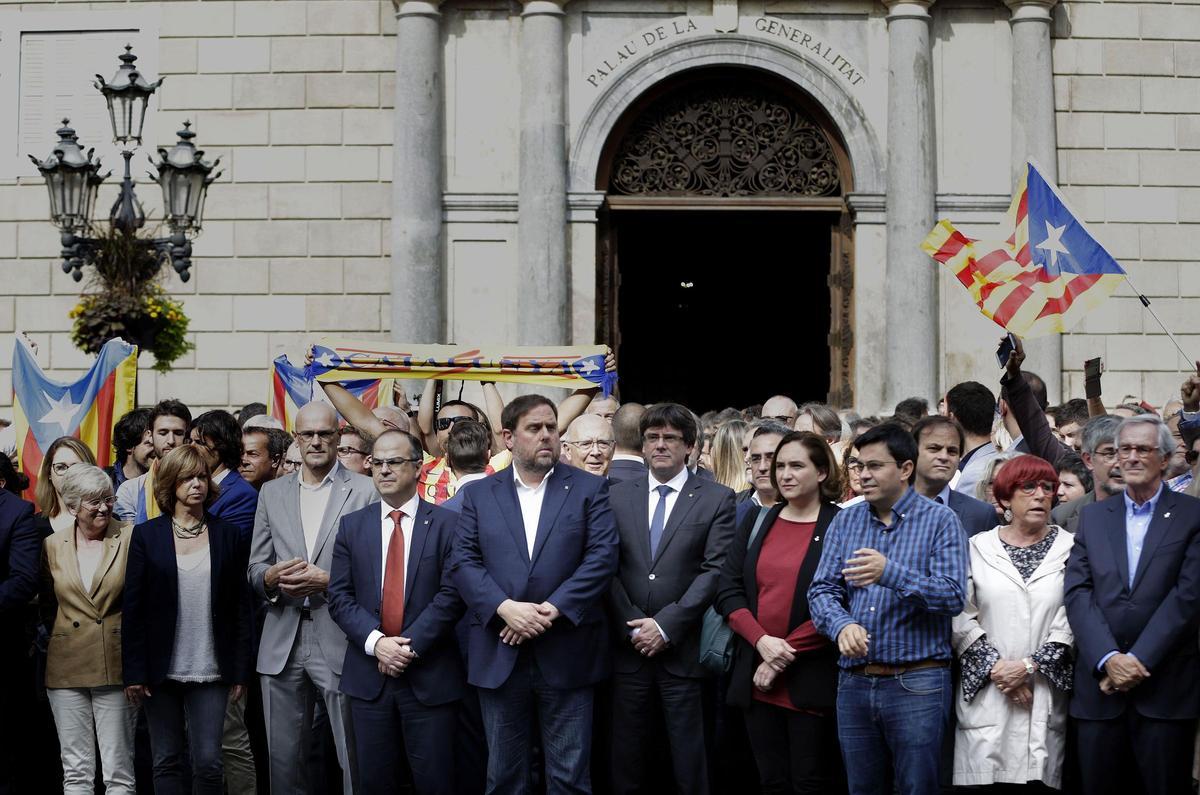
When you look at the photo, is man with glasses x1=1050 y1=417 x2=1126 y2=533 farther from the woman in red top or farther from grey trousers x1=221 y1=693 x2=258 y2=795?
grey trousers x1=221 y1=693 x2=258 y2=795

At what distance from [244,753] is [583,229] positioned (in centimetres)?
824

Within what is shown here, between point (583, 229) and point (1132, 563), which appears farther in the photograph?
point (583, 229)

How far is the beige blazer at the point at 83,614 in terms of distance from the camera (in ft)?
28.5

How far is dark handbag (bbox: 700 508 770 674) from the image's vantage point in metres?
8.22

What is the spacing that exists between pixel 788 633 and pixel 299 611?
255 cm

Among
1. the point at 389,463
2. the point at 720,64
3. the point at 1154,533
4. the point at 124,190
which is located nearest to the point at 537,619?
the point at 389,463

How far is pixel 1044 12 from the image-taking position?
16.3 meters

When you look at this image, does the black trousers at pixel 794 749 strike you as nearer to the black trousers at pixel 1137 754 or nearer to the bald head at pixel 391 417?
the black trousers at pixel 1137 754

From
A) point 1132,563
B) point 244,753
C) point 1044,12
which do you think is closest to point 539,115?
point 1044,12

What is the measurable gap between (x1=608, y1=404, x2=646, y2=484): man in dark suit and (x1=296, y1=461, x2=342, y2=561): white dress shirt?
1.53 metres

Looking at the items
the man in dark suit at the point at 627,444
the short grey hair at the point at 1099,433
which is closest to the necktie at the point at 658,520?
the man in dark suit at the point at 627,444

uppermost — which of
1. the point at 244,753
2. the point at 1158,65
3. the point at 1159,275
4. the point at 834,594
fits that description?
Result: the point at 1158,65

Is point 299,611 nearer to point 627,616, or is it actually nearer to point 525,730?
point 525,730

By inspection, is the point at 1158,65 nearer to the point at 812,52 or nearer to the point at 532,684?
the point at 812,52
